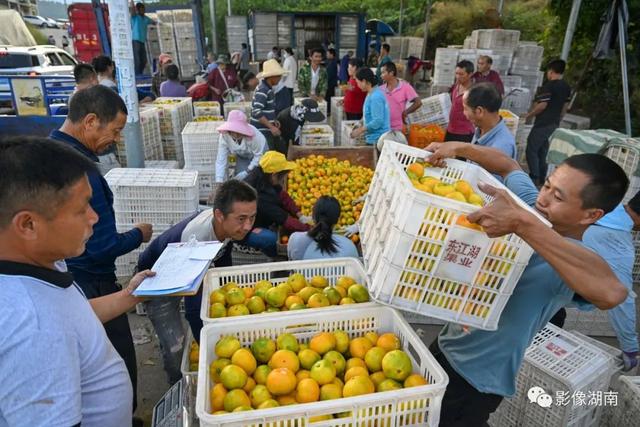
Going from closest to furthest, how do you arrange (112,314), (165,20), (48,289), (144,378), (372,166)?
(48,289) → (112,314) → (144,378) → (372,166) → (165,20)

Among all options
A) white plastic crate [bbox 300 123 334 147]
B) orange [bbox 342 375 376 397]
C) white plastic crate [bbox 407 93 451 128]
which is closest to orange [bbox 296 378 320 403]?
orange [bbox 342 375 376 397]

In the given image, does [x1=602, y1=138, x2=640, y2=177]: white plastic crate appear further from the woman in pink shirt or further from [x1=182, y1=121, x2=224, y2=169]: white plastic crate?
[x1=182, y1=121, x2=224, y2=169]: white plastic crate

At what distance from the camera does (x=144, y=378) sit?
385 cm

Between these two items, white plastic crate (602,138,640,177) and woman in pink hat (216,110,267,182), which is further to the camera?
woman in pink hat (216,110,267,182)

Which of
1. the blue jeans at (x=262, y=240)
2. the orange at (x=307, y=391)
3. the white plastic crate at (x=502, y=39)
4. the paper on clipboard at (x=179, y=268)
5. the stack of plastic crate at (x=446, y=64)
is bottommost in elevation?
the blue jeans at (x=262, y=240)

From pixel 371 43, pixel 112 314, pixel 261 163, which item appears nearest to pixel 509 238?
pixel 112 314

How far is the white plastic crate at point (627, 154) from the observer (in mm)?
4855

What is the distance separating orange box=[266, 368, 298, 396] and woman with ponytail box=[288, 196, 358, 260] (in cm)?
178

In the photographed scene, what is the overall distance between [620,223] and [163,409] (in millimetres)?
3660

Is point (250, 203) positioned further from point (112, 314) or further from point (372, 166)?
point (372, 166)

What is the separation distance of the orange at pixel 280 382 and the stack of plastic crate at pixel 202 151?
A: 200 inches

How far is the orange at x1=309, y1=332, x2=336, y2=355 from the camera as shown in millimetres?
2168

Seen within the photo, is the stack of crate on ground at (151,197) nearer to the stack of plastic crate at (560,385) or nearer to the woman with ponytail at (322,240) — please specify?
the woman with ponytail at (322,240)

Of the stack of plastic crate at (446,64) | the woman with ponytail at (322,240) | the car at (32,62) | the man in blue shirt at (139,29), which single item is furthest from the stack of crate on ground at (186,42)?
the woman with ponytail at (322,240)
